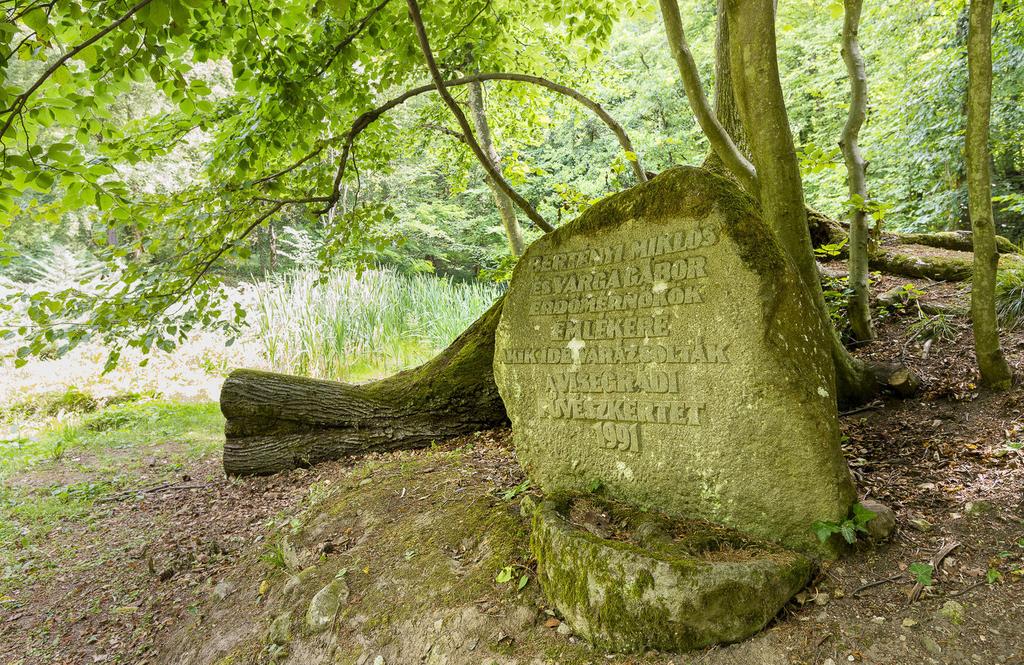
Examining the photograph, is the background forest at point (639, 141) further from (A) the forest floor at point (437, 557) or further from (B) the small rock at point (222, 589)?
(B) the small rock at point (222, 589)

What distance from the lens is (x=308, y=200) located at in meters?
4.04

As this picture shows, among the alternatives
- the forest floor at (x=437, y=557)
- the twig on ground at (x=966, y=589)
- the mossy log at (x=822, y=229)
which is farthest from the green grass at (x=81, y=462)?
the mossy log at (x=822, y=229)

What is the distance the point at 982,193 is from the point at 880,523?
1.85m

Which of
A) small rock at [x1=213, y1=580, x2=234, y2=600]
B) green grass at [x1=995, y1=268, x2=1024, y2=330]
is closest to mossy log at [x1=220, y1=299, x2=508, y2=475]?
small rock at [x1=213, y1=580, x2=234, y2=600]

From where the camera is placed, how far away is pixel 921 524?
7.64 feet

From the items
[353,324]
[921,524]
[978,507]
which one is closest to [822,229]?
[978,507]

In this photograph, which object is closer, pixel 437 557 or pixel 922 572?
pixel 922 572

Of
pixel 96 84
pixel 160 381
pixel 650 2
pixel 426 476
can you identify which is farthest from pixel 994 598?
pixel 160 381

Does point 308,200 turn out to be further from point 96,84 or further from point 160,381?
point 160,381

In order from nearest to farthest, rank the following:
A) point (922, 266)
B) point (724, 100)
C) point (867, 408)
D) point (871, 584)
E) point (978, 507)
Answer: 1. point (871, 584)
2. point (978, 507)
3. point (867, 408)
4. point (724, 100)
5. point (922, 266)

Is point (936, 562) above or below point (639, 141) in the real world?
below

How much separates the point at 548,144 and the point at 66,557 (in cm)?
1507

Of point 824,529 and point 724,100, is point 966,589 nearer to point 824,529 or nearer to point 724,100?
point 824,529

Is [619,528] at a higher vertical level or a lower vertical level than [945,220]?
lower
